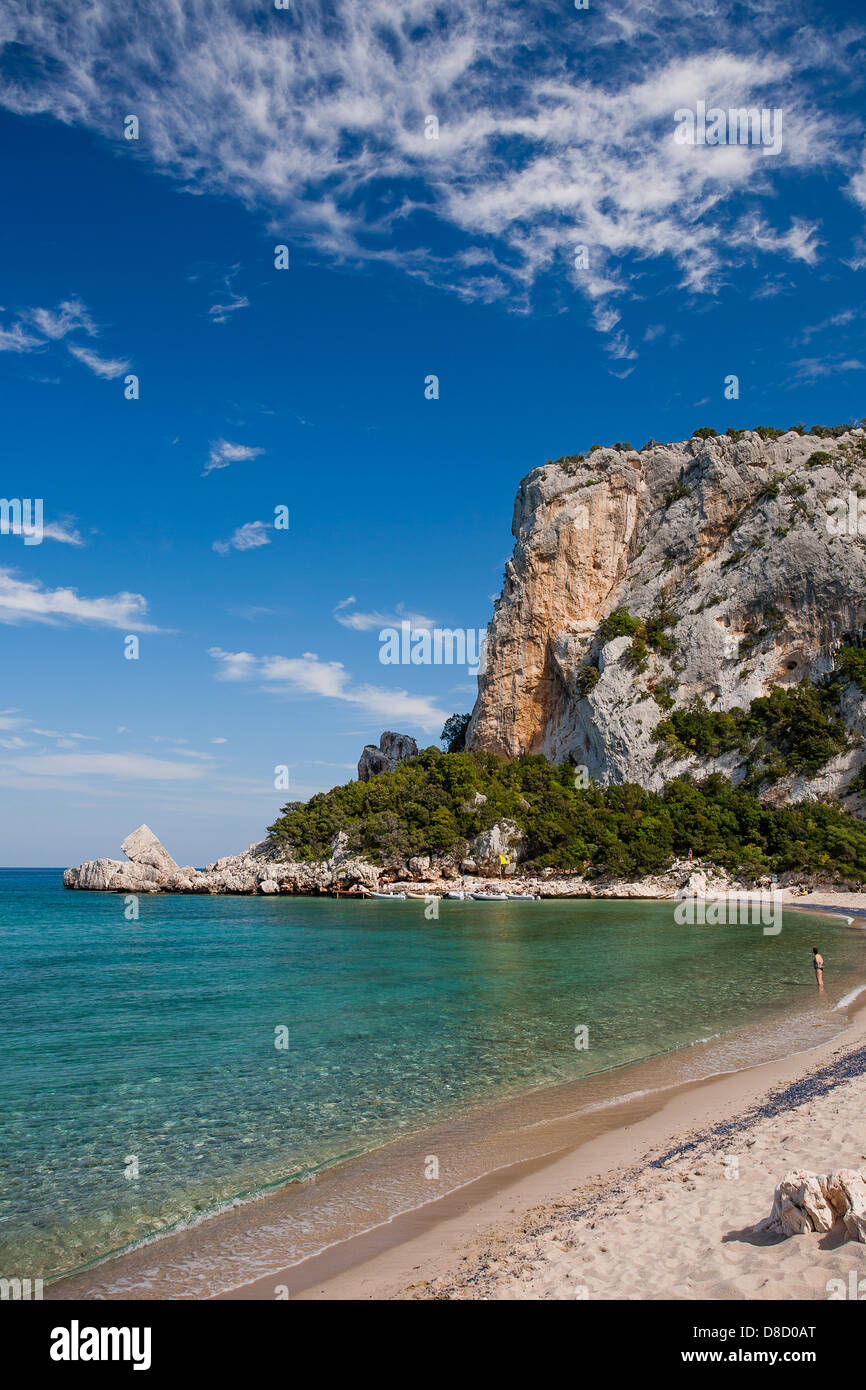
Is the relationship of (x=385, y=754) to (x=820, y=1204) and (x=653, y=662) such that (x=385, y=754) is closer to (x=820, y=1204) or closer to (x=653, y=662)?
(x=653, y=662)

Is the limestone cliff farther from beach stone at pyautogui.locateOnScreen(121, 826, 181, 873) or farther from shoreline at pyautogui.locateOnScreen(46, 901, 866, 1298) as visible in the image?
shoreline at pyautogui.locateOnScreen(46, 901, 866, 1298)

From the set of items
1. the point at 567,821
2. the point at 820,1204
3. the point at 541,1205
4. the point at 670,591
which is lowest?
the point at 567,821

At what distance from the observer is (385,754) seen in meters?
102

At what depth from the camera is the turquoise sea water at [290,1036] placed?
8406mm

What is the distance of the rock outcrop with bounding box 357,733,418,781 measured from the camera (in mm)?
100938

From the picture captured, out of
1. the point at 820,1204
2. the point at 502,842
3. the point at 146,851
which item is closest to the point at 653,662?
the point at 502,842

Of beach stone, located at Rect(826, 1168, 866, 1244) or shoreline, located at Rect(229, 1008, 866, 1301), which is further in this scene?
shoreline, located at Rect(229, 1008, 866, 1301)

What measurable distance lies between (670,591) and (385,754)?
43.4 m

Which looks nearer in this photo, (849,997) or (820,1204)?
(820,1204)

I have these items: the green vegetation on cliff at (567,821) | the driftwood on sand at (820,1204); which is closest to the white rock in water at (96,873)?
the green vegetation on cliff at (567,821)

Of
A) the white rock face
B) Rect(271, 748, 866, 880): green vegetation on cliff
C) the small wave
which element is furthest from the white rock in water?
the small wave

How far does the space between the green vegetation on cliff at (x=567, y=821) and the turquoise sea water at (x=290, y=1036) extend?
1974 cm

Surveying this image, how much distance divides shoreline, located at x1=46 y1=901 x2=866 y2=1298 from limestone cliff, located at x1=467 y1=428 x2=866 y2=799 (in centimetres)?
5609

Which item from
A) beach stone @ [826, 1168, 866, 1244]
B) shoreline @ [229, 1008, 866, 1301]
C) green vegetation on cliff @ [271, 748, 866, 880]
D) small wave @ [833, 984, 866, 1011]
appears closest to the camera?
beach stone @ [826, 1168, 866, 1244]
